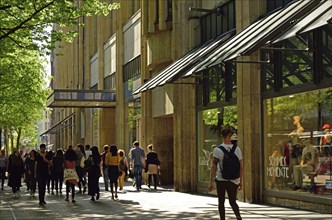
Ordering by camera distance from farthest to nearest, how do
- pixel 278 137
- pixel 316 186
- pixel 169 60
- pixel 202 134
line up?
pixel 169 60 → pixel 202 134 → pixel 278 137 → pixel 316 186

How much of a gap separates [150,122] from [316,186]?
14879 millimetres

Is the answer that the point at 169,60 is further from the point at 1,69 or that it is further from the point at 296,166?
the point at 296,166

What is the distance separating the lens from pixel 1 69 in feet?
96.4

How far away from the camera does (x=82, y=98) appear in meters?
36.2

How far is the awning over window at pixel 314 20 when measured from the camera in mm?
11802

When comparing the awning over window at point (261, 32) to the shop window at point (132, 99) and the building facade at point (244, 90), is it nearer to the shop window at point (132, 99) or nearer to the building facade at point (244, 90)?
the building facade at point (244, 90)

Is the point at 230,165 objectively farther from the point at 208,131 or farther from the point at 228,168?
the point at 208,131

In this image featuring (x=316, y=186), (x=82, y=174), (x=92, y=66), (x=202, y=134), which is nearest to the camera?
(x=316, y=186)

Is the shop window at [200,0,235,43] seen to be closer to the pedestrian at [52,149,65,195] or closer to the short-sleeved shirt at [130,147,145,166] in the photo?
the short-sleeved shirt at [130,147,145,166]

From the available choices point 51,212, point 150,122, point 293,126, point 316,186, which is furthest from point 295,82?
point 150,122

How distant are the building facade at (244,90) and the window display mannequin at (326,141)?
0.02 m

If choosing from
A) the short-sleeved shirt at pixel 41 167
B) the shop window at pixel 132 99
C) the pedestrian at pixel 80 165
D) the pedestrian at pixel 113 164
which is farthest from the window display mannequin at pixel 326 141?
the shop window at pixel 132 99

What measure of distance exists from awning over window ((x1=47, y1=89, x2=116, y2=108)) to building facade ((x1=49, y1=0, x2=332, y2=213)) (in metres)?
3.30

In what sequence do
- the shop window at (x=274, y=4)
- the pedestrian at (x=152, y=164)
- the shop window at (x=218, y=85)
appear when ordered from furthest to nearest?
the pedestrian at (x=152, y=164)
the shop window at (x=218, y=85)
the shop window at (x=274, y=4)
